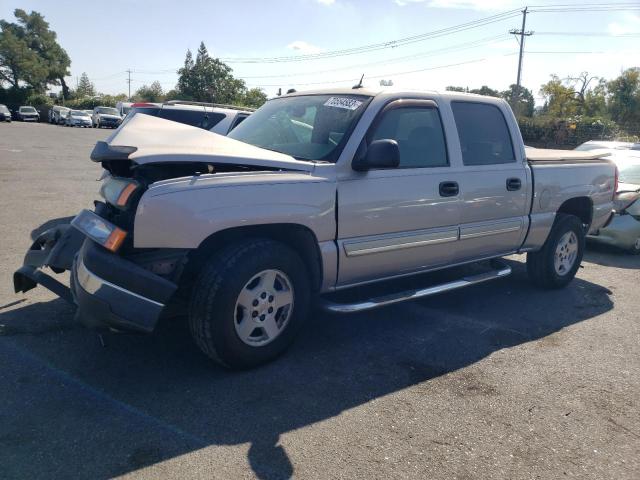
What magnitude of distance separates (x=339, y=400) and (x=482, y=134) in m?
2.98

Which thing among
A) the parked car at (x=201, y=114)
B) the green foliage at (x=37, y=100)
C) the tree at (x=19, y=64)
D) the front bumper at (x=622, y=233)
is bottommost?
the front bumper at (x=622, y=233)

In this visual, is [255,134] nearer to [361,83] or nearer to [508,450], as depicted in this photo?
[361,83]

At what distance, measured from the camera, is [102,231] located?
348 cm

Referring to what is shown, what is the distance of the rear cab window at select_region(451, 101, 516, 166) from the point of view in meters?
5.07

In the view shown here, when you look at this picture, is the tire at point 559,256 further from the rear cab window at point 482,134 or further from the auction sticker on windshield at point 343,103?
the auction sticker on windshield at point 343,103

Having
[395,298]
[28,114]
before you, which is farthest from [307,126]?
[28,114]

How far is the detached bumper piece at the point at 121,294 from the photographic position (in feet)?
→ 10.7

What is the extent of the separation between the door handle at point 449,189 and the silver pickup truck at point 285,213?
2 cm

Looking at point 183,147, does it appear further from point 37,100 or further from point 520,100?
point 37,100

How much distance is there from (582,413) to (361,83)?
313 centimetres

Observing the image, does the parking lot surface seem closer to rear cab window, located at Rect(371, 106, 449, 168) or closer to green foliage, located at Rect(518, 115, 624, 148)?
rear cab window, located at Rect(371, 106, 449, 168)

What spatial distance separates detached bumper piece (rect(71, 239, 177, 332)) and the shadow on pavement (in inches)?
19.2

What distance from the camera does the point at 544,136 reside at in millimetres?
30094

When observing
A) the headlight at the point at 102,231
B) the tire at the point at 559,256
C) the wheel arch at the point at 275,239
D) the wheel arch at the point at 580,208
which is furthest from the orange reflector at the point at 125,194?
the wheel arch at the point at 580,208
